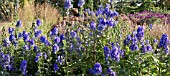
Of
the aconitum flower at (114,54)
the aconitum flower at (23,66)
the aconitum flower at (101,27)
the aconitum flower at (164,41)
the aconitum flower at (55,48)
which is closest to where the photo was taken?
the aconitum flower at (114,54)

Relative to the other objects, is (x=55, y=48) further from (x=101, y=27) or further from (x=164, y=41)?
(x=164, y=41)

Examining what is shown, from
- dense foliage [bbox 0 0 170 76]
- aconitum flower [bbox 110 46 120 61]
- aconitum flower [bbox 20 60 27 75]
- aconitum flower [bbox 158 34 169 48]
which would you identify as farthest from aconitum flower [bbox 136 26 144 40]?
aconitum flower [bbox 20 60 27 75]

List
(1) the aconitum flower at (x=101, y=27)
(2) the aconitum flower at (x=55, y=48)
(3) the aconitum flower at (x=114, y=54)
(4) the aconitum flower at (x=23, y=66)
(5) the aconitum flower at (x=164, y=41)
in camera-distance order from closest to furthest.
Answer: (3) the aconitum flower at (x=114, y=54) → (5) the aconitum flower at (x=164, y=41) → (4) the aconitum flower at (x=23, y=66) → (2) the aconitum flower at (x=55, y=48) → (1) the aconitum flower at (x=101, y=27)

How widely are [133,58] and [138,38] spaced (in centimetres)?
22

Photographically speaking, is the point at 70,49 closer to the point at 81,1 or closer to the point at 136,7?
the point at 81,1

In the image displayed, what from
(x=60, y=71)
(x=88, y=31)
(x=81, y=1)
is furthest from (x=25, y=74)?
(x=81, y=1)

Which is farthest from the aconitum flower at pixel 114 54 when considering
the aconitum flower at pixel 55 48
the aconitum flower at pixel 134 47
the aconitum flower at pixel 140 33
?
the aconitum flower at pixel 55 48

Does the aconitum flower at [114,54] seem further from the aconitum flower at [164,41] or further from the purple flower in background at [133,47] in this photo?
the aconitum flower at [164,41]

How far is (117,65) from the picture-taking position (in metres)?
3.86

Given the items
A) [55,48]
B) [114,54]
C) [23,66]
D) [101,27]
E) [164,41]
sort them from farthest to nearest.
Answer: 1. [101,27]
2. [55,48]
3. [23,66]
4. [164,41]
5. [114,54]

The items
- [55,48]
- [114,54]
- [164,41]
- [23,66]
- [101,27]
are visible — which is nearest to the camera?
[114,54]

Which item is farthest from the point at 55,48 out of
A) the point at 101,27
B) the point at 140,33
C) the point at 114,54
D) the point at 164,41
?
the point at 164,41

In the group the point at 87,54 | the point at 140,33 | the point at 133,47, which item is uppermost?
the point at 140,33

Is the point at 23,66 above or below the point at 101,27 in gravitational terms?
below
